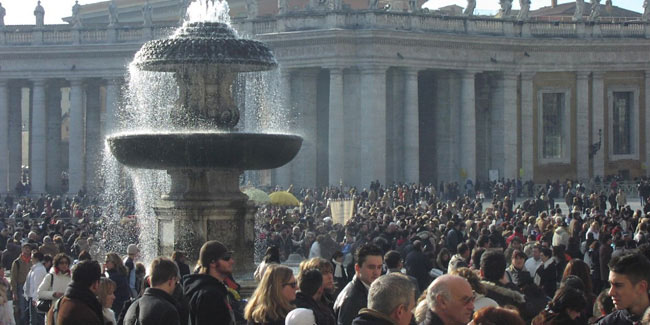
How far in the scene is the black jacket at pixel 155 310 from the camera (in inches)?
381

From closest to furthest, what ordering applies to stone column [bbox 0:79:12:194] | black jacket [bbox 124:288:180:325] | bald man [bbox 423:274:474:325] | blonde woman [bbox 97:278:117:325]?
bald man [bbox 423:274:474:325]
black jacket [bbox 124:288:180:325]
blonde woman [bbox 97:278:117:325]
stone column [bbox 0:79:12:194]

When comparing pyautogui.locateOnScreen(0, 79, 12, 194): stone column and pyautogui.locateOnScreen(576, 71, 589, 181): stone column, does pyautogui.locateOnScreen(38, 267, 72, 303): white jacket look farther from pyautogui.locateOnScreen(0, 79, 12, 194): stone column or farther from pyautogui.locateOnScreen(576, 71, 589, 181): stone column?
pyautogui.locateOnScreen(576, 71, 589, 181): stone column

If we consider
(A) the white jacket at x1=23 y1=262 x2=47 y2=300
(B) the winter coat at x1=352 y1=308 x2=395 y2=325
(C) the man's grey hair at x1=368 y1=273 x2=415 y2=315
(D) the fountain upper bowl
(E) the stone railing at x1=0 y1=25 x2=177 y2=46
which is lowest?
(A) the white jacket at x1=23 y1=262 x2=47 y2=300

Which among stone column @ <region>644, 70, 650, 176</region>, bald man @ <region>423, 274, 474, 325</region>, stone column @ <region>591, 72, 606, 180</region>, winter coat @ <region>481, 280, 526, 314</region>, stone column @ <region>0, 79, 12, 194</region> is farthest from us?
stone column @ <region>644, 70, 650, 176</region>

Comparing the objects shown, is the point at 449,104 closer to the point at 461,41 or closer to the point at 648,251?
the point at 461,41

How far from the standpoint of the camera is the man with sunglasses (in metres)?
10.5

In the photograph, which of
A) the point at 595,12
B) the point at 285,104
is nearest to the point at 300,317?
the point at 285,104

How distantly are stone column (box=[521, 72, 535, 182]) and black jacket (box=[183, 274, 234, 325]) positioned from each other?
160ft

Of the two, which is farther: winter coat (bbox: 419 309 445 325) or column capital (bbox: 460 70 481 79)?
column capital (bbox: 460 70 481 79)

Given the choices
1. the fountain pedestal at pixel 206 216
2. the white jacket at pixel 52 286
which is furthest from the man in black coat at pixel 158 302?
the fountain pedestal at pixel 206 216

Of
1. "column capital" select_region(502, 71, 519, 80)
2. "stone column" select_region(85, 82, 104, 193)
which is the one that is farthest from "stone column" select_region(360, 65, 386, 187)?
"stone column" select_region(85, 82, 104, 193)

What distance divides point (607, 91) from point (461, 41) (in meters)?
9.03

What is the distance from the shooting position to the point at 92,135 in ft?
206

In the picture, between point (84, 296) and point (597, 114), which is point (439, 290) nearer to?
point (84, 296)
